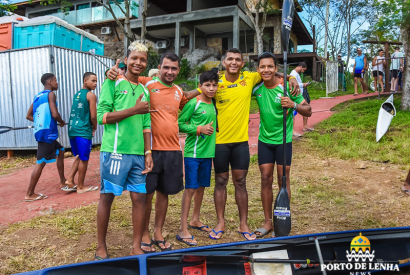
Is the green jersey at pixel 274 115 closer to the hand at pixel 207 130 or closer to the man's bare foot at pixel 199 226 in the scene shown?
the hand at pixel 207 130

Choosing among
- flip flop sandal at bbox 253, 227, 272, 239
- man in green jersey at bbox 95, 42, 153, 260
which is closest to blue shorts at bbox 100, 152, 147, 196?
man in green jersey at bbox 95, 42, 153, 260

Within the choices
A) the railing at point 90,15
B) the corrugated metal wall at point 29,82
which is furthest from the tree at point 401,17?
the railing at point 90,15

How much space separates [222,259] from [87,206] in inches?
108

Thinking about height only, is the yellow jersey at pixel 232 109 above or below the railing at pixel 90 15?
below

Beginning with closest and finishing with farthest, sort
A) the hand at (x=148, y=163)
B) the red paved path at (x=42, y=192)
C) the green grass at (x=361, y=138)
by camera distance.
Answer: the hand at (x=148, y=163)
the red paved path at (x=42, y=192)
the green grass at (x=361, y=138)

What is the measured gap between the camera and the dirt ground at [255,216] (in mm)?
3668

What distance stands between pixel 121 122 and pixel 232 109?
1.37m

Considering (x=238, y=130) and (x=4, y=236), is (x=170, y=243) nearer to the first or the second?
(x=238, y=130)

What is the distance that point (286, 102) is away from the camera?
12.4 feet

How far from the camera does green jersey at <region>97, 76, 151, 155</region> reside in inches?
125

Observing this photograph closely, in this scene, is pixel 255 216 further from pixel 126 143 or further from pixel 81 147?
pixel 81 147

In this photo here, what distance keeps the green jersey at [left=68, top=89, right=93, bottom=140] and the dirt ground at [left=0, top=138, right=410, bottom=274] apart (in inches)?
50.9

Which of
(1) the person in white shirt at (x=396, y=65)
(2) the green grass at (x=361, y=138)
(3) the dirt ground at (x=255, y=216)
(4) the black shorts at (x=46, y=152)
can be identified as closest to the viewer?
(3) the dirt ground at (x=255, y=216)

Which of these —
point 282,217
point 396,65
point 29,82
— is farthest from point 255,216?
point 396,65
